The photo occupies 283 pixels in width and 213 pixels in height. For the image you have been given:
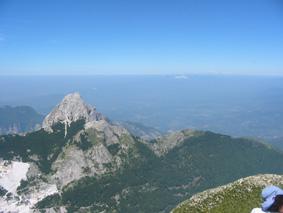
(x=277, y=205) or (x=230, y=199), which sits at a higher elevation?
(x=277, y=205)

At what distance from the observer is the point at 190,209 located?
47.5m

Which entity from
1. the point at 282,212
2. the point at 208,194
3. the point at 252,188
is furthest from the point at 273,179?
the point at 282,212

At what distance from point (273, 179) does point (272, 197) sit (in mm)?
41707

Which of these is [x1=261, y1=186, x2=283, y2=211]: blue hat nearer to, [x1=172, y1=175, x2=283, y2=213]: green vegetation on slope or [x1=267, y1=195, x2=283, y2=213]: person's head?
[x1=267, y1=195, x2=283, y2=213]: person's head

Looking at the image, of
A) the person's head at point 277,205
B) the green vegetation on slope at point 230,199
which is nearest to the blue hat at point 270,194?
the person's head at point 277,205

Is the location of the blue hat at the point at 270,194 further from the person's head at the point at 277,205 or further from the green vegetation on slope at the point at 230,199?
the green vegetation on slope at the point at 230,199

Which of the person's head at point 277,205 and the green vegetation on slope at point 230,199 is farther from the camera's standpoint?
the green vegetation on slope at point 230,199

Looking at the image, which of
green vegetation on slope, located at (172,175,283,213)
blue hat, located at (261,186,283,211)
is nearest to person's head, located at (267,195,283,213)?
blue hat, located at (261,186,283,211)

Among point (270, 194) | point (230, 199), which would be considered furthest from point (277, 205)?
point (230, 199)

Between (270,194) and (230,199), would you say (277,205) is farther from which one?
(230,199)

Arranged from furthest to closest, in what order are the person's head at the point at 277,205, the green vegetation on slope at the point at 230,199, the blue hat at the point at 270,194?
the green vegetation on slope at the point at 230,199
the person's head at the point at 277,205
the blue hat at the point at 270,194

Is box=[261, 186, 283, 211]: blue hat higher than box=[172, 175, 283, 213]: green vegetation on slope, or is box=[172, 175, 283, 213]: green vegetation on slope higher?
box=[261, 186, 283, 211]: blue hat

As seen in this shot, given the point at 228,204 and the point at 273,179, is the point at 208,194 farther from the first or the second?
the point at 273,179

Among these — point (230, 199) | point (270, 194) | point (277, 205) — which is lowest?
point (230, 199)
